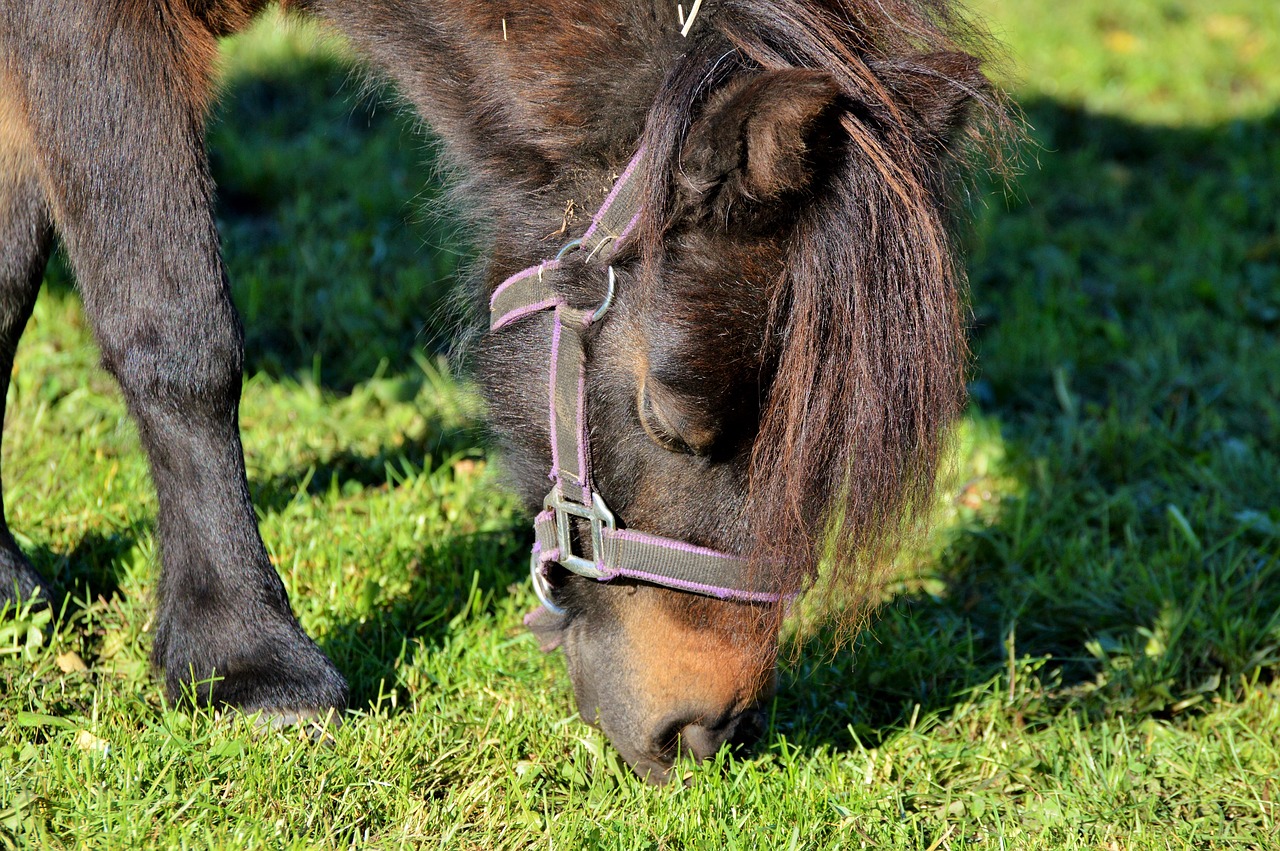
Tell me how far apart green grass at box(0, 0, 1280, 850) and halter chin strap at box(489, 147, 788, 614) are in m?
0.40

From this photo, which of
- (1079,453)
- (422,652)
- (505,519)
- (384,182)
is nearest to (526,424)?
(422,652)

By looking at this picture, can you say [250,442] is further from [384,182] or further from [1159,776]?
[1159,776]

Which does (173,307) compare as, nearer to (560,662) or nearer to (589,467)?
(589,467)

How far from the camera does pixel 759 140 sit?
5.86ft

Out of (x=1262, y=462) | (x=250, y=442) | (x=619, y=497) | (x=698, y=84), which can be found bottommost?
(x=250, y=442)

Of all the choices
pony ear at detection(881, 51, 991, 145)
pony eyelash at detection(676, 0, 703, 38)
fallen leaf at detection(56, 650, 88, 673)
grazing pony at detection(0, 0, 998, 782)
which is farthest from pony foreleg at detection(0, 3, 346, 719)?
pony ear at detection(881, 51, 991, 145)

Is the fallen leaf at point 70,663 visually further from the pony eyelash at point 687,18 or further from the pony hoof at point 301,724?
the pony eyelash at point 687,18

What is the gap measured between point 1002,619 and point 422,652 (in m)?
1.44

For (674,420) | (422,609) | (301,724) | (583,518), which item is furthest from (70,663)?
(674,420)

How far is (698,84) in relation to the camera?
6.31 feet

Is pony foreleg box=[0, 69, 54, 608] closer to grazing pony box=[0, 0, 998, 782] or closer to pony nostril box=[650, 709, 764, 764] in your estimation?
grazing pony box=[0, 0, 998, 782]

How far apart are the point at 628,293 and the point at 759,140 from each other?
0.36 meters

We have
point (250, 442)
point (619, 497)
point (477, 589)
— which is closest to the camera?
point (619, 497)

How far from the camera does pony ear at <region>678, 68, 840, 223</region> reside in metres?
1.74
